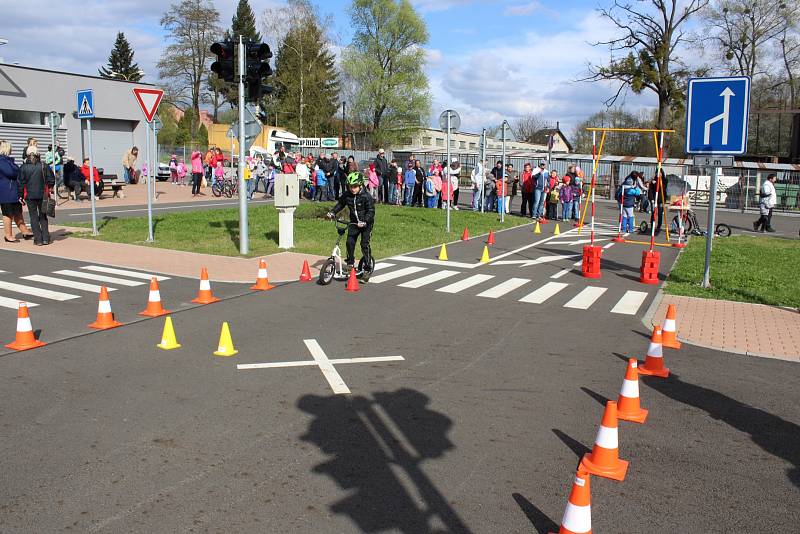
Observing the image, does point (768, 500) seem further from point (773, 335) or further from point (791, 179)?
point (791, 179)

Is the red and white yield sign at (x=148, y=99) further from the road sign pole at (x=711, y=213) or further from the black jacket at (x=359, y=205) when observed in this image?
the road sign pole at (x=711, y=213)

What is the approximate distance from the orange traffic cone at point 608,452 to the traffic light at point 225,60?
1081 centimetres

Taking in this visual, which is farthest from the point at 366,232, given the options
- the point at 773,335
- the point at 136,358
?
the point at 773,335

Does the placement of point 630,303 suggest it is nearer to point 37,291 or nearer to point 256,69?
point 256,69

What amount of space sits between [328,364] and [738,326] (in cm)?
579

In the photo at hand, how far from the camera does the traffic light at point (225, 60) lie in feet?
42.5

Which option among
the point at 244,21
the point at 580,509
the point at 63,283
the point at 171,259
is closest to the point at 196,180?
the point at 171,259

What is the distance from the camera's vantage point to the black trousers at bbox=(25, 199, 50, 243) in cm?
1438

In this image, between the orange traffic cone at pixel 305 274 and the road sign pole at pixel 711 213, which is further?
the orange traffic cone at pixel 305 274

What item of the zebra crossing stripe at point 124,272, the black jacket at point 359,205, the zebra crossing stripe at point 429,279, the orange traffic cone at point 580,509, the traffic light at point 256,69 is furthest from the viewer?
the traffic light at point 256,69

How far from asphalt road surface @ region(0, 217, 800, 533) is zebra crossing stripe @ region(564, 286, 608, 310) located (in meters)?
1.34

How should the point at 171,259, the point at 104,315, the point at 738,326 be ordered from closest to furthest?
the point at 104,315 → the point at 738,326 → the point at 171,259

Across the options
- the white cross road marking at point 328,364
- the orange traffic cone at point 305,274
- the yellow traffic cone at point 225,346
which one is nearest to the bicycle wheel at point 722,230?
the orange traffic cone at point 305,274

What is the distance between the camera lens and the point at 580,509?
11.3ft
